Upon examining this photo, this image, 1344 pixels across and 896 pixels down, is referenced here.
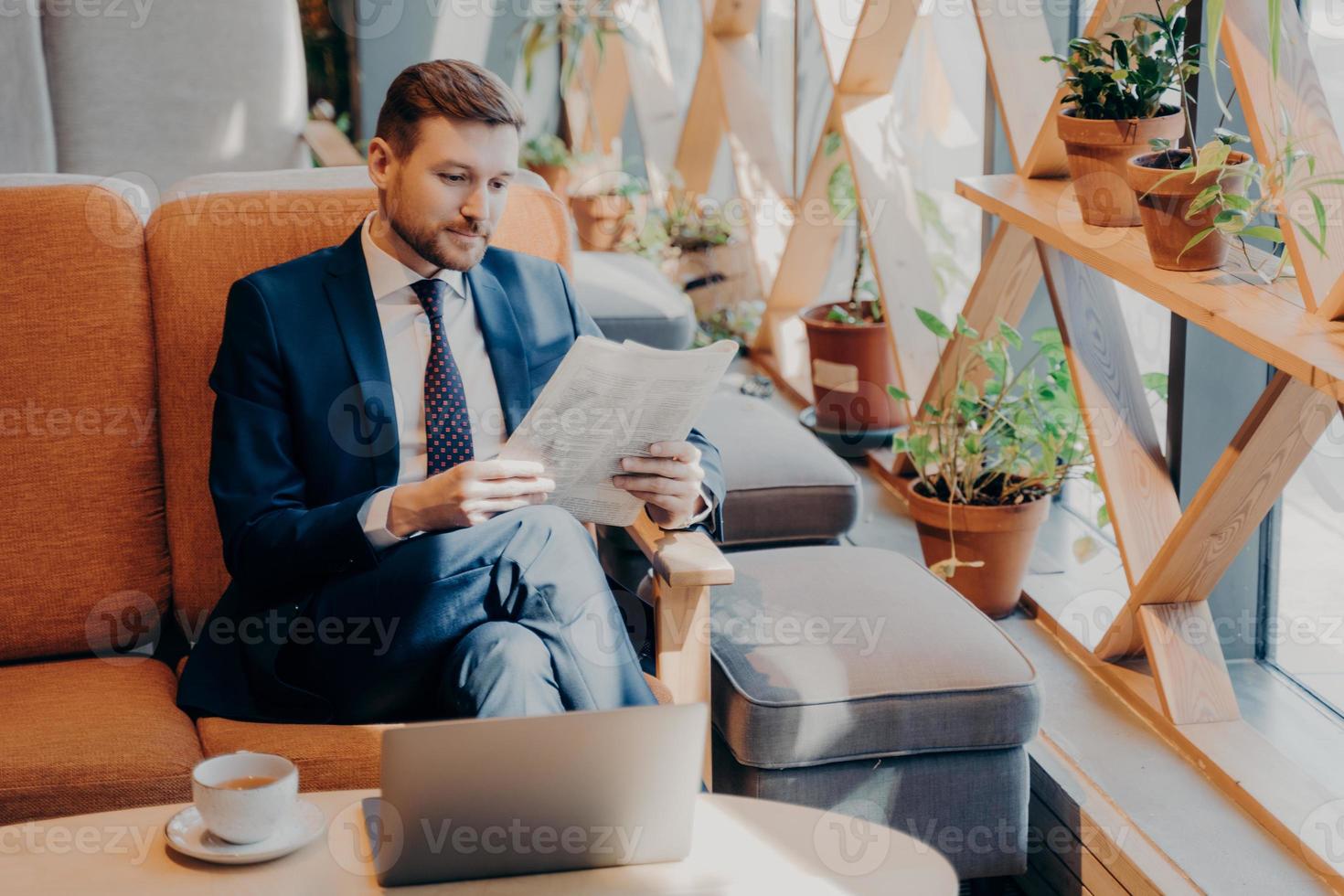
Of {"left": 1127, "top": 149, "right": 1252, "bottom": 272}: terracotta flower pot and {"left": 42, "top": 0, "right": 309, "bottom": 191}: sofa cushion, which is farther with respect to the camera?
{"left": 42, "top": 0, "right": 309, "bottom": 191}: sofa cushion

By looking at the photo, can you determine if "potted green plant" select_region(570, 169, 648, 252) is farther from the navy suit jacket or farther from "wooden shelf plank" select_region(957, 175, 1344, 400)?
the navy suit jacket

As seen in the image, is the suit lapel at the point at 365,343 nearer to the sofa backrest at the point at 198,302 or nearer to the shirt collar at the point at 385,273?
the shirt collar at the point at 385,273

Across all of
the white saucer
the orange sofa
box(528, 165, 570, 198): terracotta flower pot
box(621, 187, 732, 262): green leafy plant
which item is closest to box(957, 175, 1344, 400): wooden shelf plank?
the orange sofa

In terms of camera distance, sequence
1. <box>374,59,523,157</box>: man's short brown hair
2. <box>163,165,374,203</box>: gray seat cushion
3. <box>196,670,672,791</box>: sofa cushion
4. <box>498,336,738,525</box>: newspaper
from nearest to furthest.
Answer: <box>498,336,738,525</box>: newspaper, <box>196,670,672,791</box>: sofa cushion, <box>374,59,523,157</box>: man's short brown hair, <box>163,165,374,203</box>: gray seat cushion

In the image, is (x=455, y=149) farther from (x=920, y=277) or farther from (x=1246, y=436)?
(x=920, y=277)

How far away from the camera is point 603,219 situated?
498cm

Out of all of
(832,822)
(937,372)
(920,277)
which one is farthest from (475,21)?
(832,822)

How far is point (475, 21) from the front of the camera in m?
5.48

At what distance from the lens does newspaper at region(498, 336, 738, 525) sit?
61.7 inches

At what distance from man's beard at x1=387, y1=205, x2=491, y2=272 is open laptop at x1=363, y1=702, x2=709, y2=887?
87cm

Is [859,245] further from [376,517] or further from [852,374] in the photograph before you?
[376,517]

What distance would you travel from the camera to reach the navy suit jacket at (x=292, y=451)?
174 cm

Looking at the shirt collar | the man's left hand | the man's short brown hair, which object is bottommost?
the man's left hand

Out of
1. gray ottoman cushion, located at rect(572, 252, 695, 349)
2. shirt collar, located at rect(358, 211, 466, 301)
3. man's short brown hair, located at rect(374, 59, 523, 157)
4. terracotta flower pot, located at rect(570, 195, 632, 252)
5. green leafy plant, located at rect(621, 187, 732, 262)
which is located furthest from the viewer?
terracotta flower pot, located at rect(570, 195, 632, 252)
